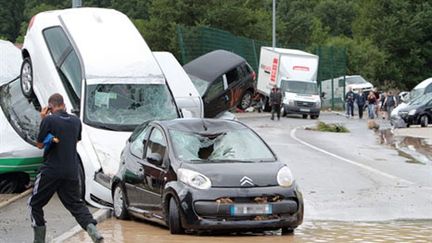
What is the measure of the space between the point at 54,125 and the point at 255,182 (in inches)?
105

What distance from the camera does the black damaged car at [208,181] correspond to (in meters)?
11.0

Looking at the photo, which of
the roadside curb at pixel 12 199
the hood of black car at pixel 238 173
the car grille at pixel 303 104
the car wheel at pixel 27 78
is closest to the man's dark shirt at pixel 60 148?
the hood of black car at pixel 238 173

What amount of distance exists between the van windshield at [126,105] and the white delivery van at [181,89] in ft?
8.11

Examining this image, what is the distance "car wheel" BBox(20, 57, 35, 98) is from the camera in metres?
17.9

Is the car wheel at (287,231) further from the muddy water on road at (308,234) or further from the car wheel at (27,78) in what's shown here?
the car wheel at (27,78)

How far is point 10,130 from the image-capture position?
17.3 m

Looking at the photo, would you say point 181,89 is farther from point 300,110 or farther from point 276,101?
point 300,110

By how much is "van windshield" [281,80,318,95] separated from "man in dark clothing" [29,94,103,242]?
126 feet

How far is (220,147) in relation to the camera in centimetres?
1216

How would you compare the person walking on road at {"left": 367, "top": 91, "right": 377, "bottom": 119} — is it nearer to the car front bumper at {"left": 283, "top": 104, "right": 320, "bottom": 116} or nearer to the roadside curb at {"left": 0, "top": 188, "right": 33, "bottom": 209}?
the car front bumper at {"left": 283, "top": 104, "right": 320, "bottom": 116}

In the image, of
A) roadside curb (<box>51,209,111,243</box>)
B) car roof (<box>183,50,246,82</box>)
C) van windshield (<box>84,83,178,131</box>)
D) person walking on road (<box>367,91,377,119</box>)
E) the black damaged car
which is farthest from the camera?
person walking on road (<box>367,91,377,119</box>)

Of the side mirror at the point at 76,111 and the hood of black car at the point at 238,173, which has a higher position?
the hood of black car at the point at 238,173

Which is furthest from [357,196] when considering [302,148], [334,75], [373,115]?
[334,75]

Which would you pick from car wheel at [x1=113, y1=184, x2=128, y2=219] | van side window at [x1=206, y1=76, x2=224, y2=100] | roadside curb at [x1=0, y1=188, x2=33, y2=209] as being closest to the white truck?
van side window at [x1=206, y1=76, x2=224, y2=100]
